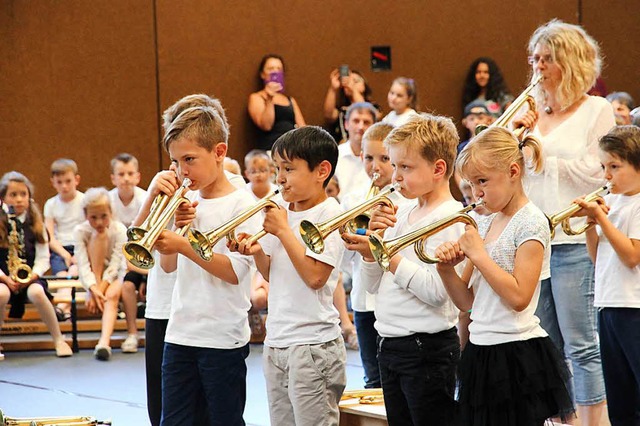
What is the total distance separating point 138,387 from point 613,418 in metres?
2.82

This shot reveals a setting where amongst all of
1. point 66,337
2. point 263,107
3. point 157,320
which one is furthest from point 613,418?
point 263,107

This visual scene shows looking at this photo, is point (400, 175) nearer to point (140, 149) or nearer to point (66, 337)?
point (66, 337)

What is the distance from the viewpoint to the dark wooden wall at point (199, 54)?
26.3 ft

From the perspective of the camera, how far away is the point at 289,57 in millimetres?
8648

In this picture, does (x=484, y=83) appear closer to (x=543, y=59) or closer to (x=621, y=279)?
(x=543, y=59)

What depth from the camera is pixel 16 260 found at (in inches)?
253

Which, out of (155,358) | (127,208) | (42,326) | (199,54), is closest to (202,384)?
(155,358)

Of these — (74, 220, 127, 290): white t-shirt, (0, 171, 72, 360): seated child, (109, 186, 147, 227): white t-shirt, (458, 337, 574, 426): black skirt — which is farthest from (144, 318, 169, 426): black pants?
(109, 186, 147, 227): white t-shirt

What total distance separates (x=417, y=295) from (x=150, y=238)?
83cm

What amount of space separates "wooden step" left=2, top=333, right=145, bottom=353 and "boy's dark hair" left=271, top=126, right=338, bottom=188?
374cm

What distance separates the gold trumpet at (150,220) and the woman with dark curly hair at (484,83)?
577 centimetres

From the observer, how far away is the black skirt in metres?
2.66

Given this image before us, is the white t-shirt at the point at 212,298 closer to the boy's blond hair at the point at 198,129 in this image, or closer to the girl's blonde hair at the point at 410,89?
the boy's blond hair at the point at 198,129

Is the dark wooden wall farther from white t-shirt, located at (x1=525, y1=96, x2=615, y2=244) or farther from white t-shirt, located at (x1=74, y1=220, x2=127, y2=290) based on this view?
white t-shirt, located at (x1=525, y1=96, x2=615, y2=244)
